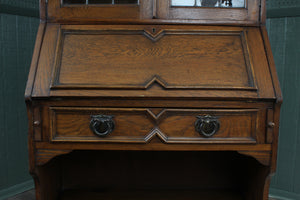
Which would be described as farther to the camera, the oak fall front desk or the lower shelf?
the lower shelf

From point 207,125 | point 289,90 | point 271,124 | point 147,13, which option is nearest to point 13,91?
point 147,13

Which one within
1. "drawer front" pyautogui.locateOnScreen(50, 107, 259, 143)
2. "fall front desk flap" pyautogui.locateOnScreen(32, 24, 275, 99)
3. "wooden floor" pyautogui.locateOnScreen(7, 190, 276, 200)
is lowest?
"wooden floor" pyautogui.locateOnScreen(7, 190, 276, 200)

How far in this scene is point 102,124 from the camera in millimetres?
1273

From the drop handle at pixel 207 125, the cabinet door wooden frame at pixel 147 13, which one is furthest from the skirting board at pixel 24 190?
the cabinet door wooden frame at pixel 147 13

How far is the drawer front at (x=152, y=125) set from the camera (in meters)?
1.27

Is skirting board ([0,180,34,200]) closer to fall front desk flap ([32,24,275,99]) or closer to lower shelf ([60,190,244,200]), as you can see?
lower shelf ([60,190,244,200])

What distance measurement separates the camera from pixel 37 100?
1267 millimetres

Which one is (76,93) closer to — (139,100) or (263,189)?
(139,100)

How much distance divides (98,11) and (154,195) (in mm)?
1234

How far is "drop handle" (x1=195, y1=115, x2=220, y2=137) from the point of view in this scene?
1.27 meters

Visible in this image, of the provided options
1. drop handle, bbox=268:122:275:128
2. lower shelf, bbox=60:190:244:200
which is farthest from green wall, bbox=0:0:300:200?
drop handle, bbox=268:122:275:128

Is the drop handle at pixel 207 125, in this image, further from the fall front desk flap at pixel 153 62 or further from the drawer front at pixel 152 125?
the fall front desk flap at pixel 153 62

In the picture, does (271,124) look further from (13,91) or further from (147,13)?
(13,91)

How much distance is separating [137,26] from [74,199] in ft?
3.88
